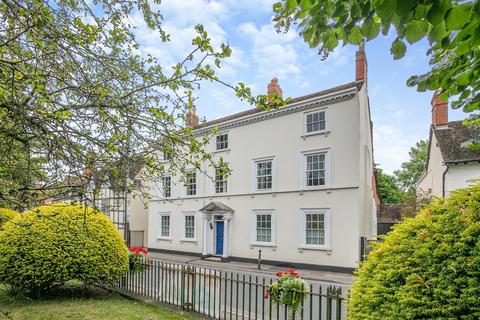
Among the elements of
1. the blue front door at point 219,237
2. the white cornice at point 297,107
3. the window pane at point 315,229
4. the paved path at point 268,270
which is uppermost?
the white cornice at point 297,107

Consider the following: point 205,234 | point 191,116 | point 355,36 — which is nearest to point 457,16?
point 355,36

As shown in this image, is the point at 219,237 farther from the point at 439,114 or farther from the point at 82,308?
the point at 439,114

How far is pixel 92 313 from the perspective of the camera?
23.1 feet

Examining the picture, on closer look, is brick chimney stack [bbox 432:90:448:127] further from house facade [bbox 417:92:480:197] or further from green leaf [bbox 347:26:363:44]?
green leaf [bbox 347:26:363:44]

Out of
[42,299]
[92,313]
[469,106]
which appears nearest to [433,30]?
[469,106]

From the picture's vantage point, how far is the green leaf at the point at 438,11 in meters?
1.87

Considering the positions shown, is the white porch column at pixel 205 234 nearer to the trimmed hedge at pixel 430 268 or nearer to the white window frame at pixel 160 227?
the white window frame at pixel 160 227

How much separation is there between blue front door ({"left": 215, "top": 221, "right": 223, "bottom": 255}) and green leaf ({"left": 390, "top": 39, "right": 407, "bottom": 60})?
19.6m

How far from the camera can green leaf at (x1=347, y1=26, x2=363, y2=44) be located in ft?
8.84

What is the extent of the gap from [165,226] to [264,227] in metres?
9.35

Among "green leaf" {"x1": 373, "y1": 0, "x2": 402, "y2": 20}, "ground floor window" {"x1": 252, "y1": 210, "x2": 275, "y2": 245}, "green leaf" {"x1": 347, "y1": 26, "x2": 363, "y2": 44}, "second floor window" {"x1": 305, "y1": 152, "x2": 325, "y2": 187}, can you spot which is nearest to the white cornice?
"second floor window" {"x1": 305, "y1": 152, "x2": 325, "y2": 187}

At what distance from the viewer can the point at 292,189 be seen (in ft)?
59.8

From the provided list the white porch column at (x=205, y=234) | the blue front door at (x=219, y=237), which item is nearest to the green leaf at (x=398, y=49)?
the blue front door at (x=219, y=237)

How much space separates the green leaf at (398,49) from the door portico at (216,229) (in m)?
18.4
